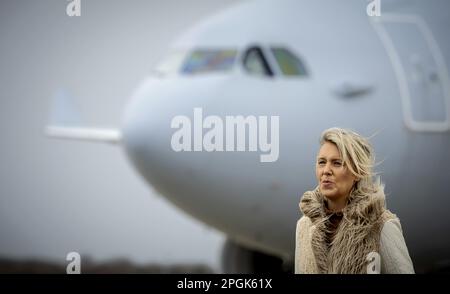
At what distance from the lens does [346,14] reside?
561 cm

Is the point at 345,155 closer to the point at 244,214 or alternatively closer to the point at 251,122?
the point at 251,122

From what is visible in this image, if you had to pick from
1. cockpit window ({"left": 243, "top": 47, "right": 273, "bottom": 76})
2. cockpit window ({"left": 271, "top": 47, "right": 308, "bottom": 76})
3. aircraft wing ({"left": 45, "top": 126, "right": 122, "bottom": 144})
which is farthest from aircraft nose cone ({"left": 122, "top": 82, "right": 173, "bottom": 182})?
aircraft wing ({"left": 45, "top": 126, "right": 122, "bottom": 144})

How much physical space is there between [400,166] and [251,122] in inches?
40.2

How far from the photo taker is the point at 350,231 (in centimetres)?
201

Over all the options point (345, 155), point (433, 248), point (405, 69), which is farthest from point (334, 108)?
point (345, 155)

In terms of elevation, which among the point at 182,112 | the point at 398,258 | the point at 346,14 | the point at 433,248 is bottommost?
the point at 398,258

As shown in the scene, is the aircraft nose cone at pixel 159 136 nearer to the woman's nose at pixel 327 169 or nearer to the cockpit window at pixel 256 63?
the cockpit window at pixel 256 63
